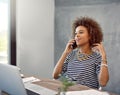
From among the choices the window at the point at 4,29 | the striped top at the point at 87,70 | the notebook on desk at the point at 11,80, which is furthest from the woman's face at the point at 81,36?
the window at the point at 4,29

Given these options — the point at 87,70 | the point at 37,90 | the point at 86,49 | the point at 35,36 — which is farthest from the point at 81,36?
the point at 35,36

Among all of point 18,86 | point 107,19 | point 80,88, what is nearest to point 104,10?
point 107,19

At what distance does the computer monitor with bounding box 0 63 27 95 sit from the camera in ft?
4.05

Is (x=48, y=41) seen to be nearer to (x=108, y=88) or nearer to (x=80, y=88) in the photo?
(x=108, y=88)

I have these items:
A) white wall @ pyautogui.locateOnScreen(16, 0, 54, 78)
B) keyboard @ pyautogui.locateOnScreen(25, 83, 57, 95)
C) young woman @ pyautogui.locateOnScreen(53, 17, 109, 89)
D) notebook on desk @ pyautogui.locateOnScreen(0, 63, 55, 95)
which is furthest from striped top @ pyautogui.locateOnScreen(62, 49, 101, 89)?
white wall @ pyautogui.locateOnScreen(16, 0, 54, 78)

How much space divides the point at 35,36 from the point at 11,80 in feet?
7.05

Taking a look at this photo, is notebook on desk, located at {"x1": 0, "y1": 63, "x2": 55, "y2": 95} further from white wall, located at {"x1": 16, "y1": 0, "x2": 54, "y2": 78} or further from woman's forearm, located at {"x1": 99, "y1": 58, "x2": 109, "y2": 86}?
white wall, located at {"x1": 16, "y1": 0, "x2": 54, "y2": 78}

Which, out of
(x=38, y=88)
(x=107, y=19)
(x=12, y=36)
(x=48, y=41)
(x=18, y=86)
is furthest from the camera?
(x=48, y=41)

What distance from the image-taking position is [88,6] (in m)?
3.02

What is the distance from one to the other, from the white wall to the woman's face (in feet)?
4.33

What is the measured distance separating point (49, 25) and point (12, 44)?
62cm

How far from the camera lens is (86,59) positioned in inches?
80.6

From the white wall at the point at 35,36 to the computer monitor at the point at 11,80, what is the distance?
1.94 meters

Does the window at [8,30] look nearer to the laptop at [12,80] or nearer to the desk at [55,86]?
the desk at [55,86]
